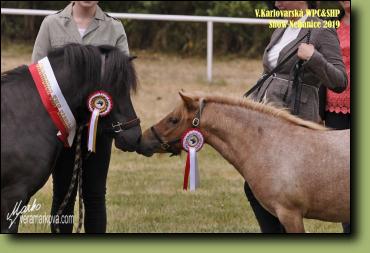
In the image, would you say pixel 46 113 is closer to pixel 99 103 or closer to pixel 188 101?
pixel 99 103

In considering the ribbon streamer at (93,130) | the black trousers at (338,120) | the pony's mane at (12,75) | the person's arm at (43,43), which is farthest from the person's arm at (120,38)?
the black trousers at (338,120)

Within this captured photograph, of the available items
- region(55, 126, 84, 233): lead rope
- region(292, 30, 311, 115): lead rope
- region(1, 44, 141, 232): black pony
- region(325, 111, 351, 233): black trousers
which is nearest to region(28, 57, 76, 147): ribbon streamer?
region(1, 44, 141, 232): black pony

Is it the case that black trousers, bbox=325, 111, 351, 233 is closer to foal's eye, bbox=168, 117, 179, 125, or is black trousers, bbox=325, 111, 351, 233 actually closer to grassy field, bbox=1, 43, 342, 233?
grassy field, bbox=1, 43, 342, 233

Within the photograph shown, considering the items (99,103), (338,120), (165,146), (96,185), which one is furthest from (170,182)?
A: (99,103)

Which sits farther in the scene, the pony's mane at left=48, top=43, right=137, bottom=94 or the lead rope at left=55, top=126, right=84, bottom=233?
the lead rope at left=55, top=126, right=84, bottom=233

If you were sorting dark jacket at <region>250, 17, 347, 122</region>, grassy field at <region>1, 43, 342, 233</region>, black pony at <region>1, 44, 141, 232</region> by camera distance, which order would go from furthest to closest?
grassy field at <region>1, 43, 342, 233</region> < dark jacket at <region>250, 17, 347, 122</region> < black pony at <region>1, 44, 141, 232</region>

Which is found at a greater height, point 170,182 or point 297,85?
point 297,85

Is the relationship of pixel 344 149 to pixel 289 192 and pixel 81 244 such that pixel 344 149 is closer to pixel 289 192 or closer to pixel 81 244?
pixel 289 192

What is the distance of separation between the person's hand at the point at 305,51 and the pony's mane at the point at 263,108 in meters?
0.31

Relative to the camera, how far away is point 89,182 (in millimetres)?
4453

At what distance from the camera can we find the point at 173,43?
9578 millimetres

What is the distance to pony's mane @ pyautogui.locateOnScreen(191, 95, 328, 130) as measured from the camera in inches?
164

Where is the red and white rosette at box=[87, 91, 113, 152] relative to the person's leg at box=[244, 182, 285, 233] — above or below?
above

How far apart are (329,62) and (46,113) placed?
1473 mm
